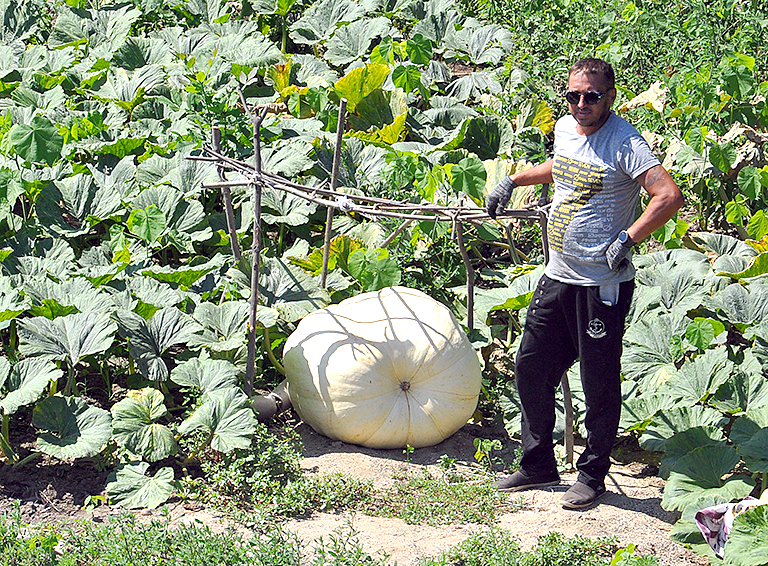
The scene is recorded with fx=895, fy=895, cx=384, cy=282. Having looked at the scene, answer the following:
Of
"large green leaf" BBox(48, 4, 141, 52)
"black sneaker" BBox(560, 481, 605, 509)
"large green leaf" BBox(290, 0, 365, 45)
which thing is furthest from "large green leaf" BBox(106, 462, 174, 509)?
"large green leaf" BBox(290, 0, 365, 45)

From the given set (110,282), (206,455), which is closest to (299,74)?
(110,282)

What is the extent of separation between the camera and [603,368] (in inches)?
141

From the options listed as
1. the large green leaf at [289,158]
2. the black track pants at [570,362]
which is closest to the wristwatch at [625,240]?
the black track pants at [570,362]

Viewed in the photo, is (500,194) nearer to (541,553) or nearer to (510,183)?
(510,183)

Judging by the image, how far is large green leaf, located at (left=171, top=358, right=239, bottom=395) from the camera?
4.07 m

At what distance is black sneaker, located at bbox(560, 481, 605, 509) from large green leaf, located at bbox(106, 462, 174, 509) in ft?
5.44

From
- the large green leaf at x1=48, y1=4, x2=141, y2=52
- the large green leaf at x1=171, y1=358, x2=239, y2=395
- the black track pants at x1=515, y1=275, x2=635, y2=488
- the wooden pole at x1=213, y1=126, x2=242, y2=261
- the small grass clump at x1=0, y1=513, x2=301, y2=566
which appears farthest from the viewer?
the large green leaf at x1=48, y1=4, x2=141, y2=52

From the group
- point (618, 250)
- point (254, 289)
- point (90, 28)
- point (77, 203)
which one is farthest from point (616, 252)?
point (90, 28)

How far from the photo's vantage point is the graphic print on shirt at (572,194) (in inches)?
134

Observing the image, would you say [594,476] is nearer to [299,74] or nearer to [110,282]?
[110,282]

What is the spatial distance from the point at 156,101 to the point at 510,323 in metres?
3.21

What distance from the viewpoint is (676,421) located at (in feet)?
12.7

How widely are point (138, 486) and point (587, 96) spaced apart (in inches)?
95.0

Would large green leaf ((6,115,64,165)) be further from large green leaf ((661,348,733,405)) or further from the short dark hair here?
large green leaf ((661,348,733,405))
